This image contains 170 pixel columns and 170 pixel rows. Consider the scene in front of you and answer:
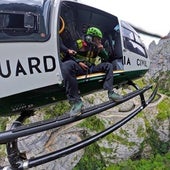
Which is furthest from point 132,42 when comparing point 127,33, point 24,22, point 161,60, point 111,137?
point 161,60

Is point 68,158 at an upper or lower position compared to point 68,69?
lower

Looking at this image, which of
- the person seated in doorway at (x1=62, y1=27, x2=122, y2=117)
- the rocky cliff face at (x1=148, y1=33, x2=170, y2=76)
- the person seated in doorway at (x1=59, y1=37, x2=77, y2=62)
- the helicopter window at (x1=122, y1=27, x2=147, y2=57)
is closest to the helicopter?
the person seated in doorway at (x1=62, y1=27, x2=122, y2=117)

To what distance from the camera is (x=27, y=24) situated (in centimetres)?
533

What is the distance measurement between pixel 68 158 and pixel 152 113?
808cm

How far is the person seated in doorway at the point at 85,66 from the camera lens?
18.8 ft

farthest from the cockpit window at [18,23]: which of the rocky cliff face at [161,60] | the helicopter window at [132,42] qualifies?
the rocky cliff face at [161,60]

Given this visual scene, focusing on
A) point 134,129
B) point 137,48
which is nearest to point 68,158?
point 134,129

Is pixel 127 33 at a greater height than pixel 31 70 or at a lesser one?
greater

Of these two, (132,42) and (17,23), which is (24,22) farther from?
(132,42)

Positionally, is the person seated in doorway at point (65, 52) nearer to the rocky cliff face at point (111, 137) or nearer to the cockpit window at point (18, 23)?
the cockpit window at point (18, 23)

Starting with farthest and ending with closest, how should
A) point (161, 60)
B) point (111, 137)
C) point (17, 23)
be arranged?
point (161, 60) < point (111, 137) < point (17, 23)

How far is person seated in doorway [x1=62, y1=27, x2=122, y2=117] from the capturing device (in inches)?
225

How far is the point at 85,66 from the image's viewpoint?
6.09 meters

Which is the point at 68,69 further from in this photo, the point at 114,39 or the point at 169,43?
the point at 169,43
